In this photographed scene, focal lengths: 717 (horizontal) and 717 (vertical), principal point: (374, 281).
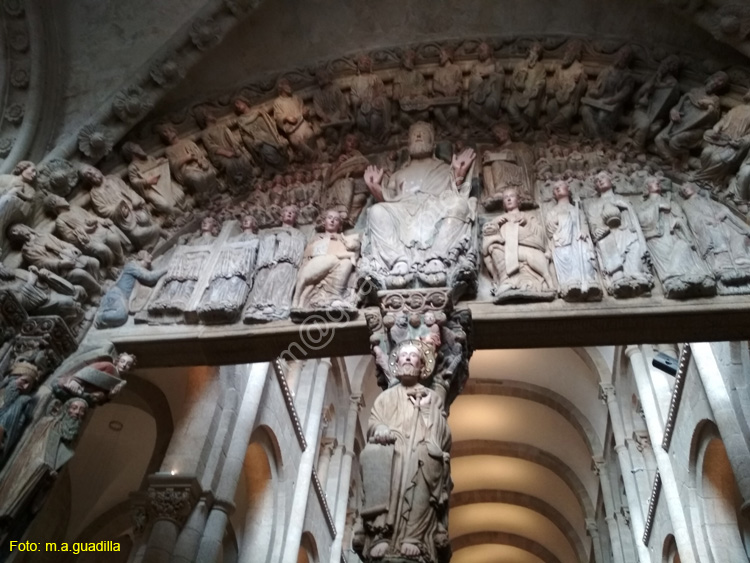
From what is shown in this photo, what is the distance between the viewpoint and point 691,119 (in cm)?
612

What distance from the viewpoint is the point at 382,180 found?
22.1 feet

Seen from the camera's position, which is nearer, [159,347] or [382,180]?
[159,347]

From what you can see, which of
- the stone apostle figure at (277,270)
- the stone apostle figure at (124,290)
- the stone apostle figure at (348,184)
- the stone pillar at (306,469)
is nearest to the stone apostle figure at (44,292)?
the stone apostle figure at (124,290)

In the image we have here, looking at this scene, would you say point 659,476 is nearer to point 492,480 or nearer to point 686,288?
point 686,288

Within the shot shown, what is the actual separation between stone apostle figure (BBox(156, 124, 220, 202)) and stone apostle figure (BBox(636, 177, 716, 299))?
4.00 meters

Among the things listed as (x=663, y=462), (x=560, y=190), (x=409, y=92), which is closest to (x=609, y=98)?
(x=560, y=190)

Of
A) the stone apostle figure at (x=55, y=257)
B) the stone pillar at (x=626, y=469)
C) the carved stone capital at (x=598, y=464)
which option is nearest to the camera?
the stone apostle figure at (x=55, y=257)

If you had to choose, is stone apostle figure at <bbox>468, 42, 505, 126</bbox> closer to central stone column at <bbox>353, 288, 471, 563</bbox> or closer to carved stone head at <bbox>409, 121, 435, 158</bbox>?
carved stone head at <bbox>409, 121, 435, 158</bbox>

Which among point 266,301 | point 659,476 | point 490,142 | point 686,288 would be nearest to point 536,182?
point 490,142

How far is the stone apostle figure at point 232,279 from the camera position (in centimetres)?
574

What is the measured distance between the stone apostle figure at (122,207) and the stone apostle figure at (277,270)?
1.06 metres

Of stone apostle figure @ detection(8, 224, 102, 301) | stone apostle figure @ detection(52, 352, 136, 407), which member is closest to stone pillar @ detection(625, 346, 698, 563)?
stone apostle figure @ detection(52, 352, 136, 407)

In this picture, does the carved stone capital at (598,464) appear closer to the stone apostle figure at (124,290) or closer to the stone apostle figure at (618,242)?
the stone apostle figure at (618,242)

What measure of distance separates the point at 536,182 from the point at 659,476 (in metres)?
6.12
